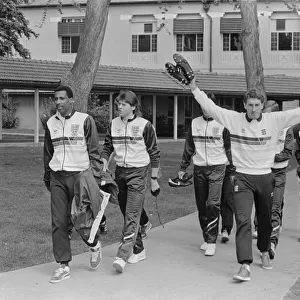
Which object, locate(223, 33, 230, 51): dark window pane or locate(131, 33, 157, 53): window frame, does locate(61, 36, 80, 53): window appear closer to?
locate(131, 33, 157, 53): window frame

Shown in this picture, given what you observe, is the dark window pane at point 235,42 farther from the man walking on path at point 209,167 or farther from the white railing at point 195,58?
the man walking on path at point 209,167

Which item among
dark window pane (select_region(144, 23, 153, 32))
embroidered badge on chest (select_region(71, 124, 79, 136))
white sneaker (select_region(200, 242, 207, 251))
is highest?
dark window pane (select_region(144, 23, 153, 32))

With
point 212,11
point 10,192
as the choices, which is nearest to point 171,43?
point 212,11

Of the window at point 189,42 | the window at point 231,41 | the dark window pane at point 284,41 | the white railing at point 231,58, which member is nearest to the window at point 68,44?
the window at point 189,42

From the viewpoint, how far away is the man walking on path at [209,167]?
26.4ft

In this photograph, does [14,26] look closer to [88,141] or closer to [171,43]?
[171,43]

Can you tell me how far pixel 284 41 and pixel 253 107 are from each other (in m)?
37.6

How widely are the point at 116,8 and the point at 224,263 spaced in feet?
126

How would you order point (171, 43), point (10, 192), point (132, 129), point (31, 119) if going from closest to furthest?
point (132, 129) < point (10, 192) < point (31, 119) < point (171, 43)

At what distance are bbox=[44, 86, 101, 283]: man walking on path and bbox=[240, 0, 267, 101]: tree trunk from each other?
9.24 m

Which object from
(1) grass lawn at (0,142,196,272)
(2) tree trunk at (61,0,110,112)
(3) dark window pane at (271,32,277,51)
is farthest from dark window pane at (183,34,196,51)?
(2) tree trunk at (61,0,110,112)

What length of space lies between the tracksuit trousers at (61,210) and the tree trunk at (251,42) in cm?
942

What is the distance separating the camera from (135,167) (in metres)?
7.28

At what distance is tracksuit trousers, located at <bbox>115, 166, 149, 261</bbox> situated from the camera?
7102 mm
